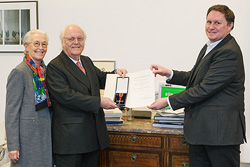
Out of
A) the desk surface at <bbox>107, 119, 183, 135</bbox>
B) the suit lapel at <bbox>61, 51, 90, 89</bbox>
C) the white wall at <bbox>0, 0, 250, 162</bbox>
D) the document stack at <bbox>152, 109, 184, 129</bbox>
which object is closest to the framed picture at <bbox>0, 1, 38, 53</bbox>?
the white wall at <bbox>0, 0, 250, 162</bbox>

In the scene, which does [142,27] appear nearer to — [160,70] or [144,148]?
[160,70]

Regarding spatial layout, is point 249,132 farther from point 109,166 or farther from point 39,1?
point 39,1

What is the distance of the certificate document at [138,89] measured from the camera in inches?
83.7

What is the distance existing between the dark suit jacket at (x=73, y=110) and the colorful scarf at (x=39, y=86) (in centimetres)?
5

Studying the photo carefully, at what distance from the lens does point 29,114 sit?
197 cm

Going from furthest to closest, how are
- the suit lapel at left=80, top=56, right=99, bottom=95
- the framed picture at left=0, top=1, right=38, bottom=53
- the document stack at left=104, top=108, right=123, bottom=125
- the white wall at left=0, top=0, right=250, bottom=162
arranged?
the framed picture at left=0, top=1, right=38, bottom=53 → the white wall at left=0, top=0, right=250, bottom=162 → the document stack at left=104, top=108, right=123, bottom=125 → the suit lapel at left=80, top=56, right=99, bottom=95

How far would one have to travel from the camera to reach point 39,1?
123 inches

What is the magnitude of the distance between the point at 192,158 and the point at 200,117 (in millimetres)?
374

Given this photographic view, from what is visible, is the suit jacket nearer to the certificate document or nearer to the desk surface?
the certificate document

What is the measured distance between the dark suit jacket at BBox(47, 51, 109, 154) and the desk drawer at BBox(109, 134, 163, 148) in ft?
1.36

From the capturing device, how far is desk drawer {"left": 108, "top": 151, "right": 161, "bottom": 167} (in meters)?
2.47

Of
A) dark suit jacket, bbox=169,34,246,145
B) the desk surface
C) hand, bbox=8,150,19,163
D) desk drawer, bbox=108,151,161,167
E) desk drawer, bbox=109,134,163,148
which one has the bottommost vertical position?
desk drawer, bbox=108,151,161,167

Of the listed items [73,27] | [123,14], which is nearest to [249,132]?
[123,14]

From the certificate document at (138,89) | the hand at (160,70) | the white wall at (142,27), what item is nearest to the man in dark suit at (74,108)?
the certificate document at (138,89)
